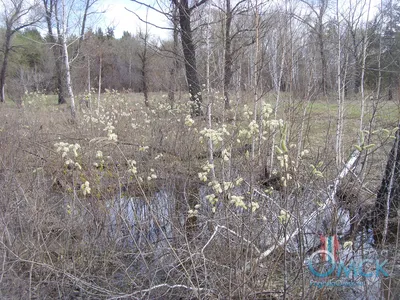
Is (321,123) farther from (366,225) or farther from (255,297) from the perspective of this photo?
(255,297)

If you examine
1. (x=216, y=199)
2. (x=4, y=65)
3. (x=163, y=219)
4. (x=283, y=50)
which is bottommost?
(x=163, y=219)

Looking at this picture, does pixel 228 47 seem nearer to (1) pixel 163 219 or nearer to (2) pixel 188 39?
(2) pixel 188 39

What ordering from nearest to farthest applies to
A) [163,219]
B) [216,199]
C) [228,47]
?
[216,199] → [163,219] → [228,47]

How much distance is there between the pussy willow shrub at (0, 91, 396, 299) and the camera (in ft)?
8.76

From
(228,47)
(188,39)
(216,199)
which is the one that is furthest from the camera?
(188,39)

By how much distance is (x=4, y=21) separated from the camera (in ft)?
69.7

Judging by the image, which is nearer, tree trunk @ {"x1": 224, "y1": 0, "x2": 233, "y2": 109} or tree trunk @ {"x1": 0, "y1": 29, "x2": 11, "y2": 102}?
tree trunk @ {"x1": 224, "y1": 0, "x2": 233, "y2": 109}

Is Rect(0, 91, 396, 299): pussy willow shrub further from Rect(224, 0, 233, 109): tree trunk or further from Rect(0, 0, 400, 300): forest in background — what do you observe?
Rect(224, 0, 233, 109): tree trunk

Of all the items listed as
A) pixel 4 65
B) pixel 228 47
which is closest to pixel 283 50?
pixel 228 47

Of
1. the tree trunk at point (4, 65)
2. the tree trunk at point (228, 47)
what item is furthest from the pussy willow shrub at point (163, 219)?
the tree trunk at point (4, 65)

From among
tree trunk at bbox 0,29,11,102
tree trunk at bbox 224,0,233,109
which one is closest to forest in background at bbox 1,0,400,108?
tree trunk at bbox 224,0,233,109

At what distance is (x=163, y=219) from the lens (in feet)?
14.1

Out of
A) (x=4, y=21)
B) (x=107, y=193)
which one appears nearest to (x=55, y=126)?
(x=107, y=193)

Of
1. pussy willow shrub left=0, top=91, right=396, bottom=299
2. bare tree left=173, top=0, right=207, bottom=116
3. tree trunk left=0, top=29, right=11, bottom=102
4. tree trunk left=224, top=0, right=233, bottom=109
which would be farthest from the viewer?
tree trunk left=0, top=29, right=11, bottom=102
